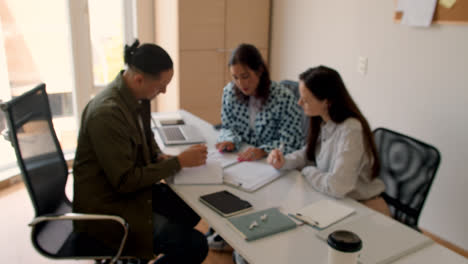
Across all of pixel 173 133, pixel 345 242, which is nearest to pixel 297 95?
pixel 173 133

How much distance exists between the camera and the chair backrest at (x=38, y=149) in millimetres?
1614

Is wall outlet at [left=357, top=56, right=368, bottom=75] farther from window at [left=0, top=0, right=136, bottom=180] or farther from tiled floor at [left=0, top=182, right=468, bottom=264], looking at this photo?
window at [left=0, top=0, right=136, bottom=180]

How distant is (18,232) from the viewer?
2.78 metres

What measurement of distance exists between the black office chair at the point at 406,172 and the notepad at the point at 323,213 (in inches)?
16.3

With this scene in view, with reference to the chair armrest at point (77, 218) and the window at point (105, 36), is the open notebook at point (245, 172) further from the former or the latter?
the window at point (105, 36)

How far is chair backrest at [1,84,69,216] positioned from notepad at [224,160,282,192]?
78cm

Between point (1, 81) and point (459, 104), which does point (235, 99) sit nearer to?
point (459, 104)

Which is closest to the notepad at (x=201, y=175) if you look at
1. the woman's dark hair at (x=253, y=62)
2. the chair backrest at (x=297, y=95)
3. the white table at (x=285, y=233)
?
the white table at (x=285, y=233)

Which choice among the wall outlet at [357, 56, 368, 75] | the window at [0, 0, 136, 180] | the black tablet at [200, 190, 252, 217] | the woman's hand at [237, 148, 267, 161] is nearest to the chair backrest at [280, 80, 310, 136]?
the woman's hand at [237, 148, 267, 161]

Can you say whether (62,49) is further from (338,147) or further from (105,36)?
(338,147)

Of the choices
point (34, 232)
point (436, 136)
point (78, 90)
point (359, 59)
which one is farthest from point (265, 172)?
point (78, 90)

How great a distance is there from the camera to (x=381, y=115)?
310cm

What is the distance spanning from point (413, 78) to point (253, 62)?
4.08 feet

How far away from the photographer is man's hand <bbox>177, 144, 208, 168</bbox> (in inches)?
74.6
